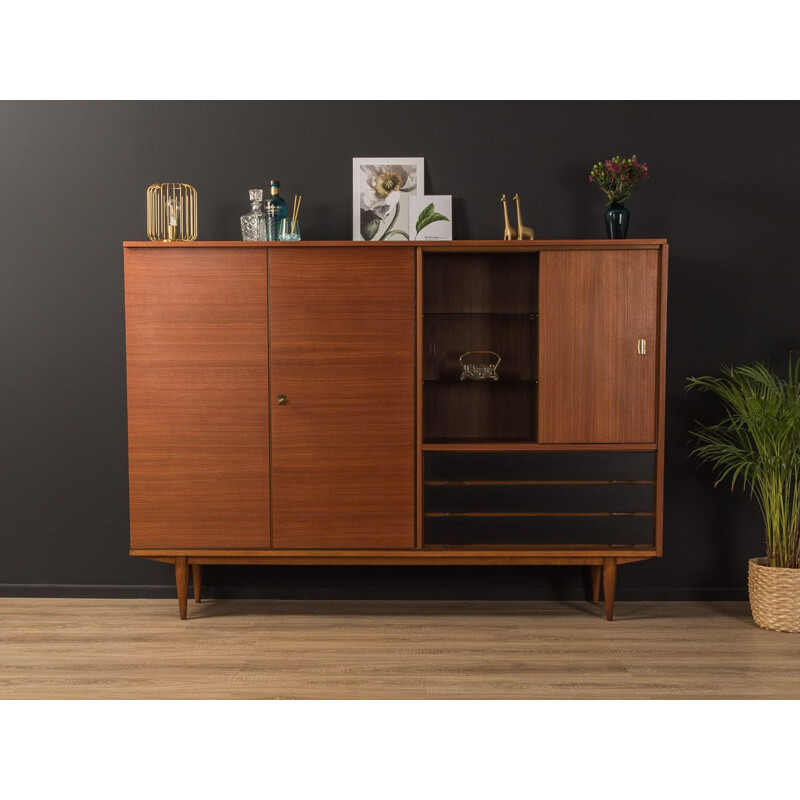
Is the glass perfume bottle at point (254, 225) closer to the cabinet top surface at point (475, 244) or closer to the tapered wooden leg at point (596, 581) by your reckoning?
the cabinet top surface at point (475, 244)

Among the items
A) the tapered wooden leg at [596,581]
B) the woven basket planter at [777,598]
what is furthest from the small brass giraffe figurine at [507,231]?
the woven basket planter at [777,598]

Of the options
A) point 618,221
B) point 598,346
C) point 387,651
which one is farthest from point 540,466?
point 618,221

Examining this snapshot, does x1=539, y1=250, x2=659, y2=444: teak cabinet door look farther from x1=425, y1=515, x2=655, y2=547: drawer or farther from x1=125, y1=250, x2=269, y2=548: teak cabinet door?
x1=125, y1=250, x2=269, y2=548: teak cabinet door

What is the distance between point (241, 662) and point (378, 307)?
1784 millimetres

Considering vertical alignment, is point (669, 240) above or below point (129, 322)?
above

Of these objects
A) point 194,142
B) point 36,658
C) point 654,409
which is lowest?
point 36,658

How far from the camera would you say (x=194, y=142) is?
14.5ft

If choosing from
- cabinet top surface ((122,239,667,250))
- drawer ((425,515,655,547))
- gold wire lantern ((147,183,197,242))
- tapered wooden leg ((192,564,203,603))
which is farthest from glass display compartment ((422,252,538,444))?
tapered wooden leg ((192,564,203,603))

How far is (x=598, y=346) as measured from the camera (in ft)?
13.0

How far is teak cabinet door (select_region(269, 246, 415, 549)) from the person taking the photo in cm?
396

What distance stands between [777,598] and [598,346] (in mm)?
1529

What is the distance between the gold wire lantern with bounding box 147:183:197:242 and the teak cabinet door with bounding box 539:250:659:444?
6.22 ft

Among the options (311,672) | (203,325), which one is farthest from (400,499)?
(203,325)

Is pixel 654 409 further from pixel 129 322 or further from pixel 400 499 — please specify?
pixel 129 322
